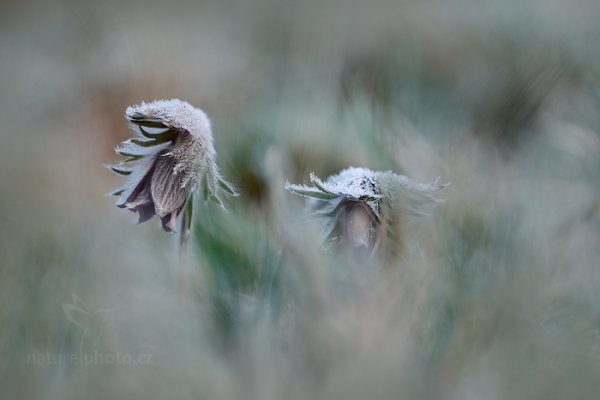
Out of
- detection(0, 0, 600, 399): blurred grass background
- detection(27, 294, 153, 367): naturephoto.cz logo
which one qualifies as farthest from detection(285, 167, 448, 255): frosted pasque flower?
detection(27, 294, 153, 367): naturephoto.cz logo

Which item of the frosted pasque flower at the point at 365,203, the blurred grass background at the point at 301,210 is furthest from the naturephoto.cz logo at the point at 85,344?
the frosted pasque flower at the point at 365,203

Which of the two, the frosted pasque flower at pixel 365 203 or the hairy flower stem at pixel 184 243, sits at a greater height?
the frosted pasque flower at pixel 365 203

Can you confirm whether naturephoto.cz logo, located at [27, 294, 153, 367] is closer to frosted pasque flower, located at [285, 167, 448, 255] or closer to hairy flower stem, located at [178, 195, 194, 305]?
hairy flower stem, located at [178, 195, 194, 305]

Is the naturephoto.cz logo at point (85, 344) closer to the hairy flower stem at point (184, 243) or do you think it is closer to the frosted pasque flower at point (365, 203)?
the hairy flower stem at point (184, 243)

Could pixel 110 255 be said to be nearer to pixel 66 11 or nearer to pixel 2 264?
pixel 2 264

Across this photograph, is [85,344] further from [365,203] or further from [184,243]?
[365,203]

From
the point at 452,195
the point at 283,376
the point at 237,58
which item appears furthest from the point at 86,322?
the point at 237,58
